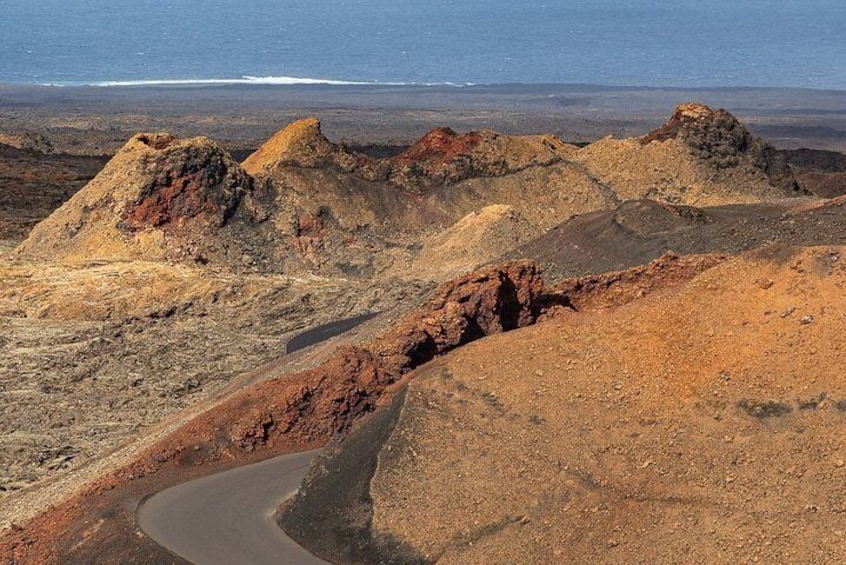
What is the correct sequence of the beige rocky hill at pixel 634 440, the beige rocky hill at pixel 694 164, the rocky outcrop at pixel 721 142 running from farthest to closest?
1. the rocky outcrop at pixel 721 142
2. the beige rocky hill at pixel 694 164
3. the beige rocky hill at pixel 634 440

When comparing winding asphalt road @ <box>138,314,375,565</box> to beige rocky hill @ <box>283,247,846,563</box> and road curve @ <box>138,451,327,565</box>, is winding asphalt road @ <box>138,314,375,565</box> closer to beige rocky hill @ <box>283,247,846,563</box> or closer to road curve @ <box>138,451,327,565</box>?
road curve @ <box>138,451,327,565</box>

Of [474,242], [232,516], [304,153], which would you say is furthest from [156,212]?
[232,516]

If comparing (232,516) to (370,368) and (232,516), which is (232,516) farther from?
(370,368)

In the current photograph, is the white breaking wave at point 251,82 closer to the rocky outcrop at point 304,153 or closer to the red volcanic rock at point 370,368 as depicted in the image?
the rocky outcrop at point 304,153

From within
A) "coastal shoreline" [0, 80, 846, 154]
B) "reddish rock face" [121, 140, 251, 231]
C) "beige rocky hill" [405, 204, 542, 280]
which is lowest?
"coastal shoreline" [0, 80, 846, 154]

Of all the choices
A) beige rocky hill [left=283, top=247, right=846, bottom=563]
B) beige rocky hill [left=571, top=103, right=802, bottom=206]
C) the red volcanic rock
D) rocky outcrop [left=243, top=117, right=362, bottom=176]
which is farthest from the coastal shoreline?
beige rocky hill [left=283, top=247, right=846, bottom=563]

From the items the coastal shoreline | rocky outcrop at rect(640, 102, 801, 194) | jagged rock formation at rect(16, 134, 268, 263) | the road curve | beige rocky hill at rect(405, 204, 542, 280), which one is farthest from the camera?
the coastal shoreline

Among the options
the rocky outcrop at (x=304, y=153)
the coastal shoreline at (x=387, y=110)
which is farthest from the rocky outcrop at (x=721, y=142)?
the coastal shoreline at (x=387, y=110)
